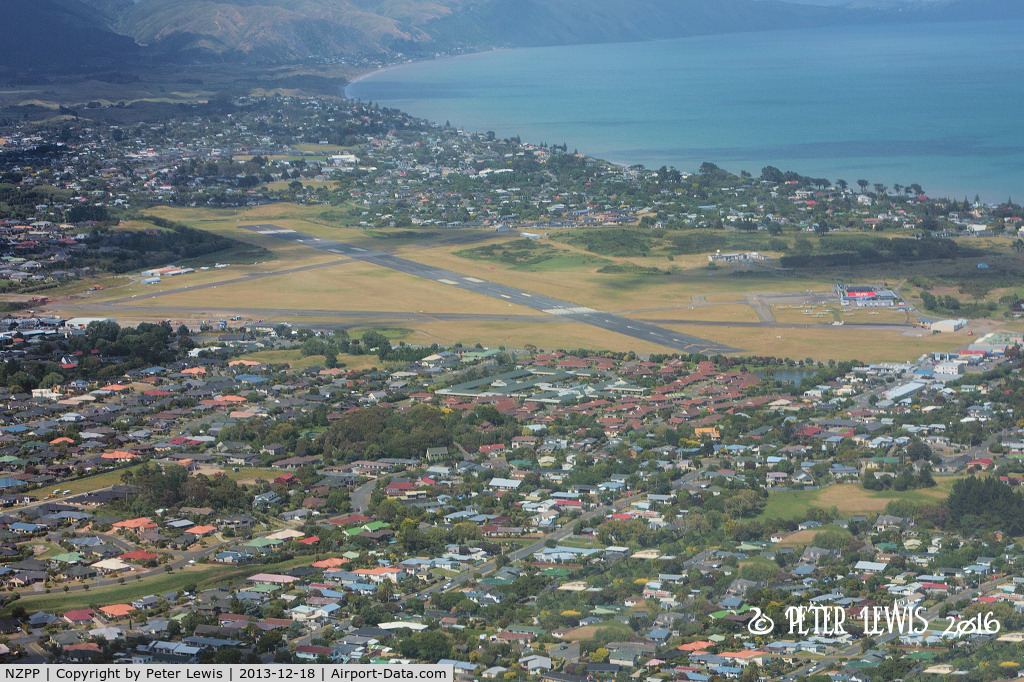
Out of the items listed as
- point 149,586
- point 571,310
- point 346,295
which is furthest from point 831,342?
point 149,586

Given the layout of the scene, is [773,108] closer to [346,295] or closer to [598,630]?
[346,295]

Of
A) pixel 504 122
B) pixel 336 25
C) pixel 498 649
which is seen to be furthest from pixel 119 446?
pixel 336 25

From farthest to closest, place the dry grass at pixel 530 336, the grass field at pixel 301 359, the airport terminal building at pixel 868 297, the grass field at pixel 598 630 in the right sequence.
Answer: the airport terminal building at pixel 868 297, the dry grass at pixel 530 336, the grass field at pixel 301 359, the grass field at pixel 598 630

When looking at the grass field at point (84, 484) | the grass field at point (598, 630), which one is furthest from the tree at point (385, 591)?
the grass field at point (84, 484)

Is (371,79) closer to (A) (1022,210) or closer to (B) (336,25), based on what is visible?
(B) (336,25)

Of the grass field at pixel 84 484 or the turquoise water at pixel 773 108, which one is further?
the turquoise water at pixel 773 108

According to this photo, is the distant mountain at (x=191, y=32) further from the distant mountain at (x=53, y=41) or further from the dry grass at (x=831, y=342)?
the dry grass at (x=831, y=342)

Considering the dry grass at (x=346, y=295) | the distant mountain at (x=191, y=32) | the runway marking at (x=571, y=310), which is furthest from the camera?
the distant mountain at (x=191, y=32)
